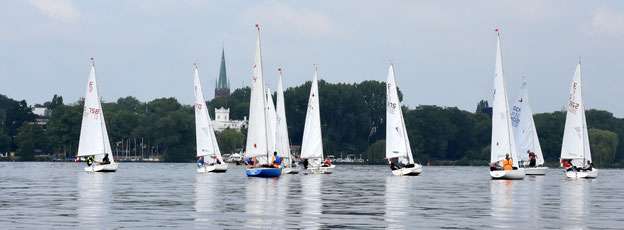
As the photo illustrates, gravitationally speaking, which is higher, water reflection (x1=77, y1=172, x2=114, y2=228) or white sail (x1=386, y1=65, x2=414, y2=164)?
white sail (x1=386, y1=65, x2=414, y2=164)

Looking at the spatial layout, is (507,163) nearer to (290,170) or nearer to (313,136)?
(290,170)

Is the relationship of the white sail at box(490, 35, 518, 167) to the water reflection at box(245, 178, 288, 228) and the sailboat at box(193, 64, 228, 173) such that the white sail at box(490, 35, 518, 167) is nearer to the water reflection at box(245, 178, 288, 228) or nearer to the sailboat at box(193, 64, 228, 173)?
the water reflection at box(245, 178, 288, 228)

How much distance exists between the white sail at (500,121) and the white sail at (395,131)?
927cm

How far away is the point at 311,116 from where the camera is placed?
281ft

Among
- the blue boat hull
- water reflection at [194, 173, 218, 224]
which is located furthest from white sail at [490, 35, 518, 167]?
water reflection at [194, 173, 218, 224]

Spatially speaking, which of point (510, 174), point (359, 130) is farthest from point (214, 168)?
point (359, 130)

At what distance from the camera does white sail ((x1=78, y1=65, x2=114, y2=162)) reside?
84250 millimetres

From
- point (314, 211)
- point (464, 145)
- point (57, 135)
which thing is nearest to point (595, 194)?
point (314, 211)

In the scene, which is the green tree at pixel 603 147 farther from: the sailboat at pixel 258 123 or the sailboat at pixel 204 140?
the sailboat at pixel 258 123

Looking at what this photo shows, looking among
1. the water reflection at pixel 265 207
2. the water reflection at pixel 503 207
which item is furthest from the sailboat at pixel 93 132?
the water reflection at pixel 503 207

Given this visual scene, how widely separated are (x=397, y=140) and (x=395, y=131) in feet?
3.01

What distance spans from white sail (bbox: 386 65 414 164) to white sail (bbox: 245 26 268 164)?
569 inches

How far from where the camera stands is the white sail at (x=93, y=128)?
A: 84.2 meters

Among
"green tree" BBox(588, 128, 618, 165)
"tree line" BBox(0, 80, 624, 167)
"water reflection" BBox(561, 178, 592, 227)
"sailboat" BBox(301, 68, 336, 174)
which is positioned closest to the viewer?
"water reflection" BBox(561, 178, 592, 227)
